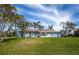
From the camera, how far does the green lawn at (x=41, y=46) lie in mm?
2648

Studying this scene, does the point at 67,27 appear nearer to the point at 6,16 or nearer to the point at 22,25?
the point at 22,25

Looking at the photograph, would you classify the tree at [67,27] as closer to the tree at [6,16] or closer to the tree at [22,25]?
the tree at [22,25]

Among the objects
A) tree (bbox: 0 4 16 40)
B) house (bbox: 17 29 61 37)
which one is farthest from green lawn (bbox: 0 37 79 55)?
tree (bbox: 0 4 16 40)

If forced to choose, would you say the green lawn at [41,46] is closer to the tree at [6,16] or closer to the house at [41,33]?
the house at [41,33]

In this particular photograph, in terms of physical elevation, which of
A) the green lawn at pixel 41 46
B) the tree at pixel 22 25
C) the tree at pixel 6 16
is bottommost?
the green lawn at pixel 41 46

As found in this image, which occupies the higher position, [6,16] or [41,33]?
[6,16]

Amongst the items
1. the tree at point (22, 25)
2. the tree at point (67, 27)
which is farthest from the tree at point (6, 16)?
the tree at point (67, 27)

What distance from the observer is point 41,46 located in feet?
8.80

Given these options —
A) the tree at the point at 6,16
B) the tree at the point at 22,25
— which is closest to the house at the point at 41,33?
the tree at the point at 22,25

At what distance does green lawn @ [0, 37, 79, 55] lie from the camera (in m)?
2.65

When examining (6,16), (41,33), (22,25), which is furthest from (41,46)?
(6,16)

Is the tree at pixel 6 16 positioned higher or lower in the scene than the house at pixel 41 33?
higher

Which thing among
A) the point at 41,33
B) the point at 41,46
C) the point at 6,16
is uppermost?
the point at 6,16
